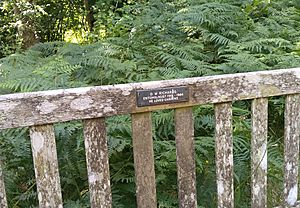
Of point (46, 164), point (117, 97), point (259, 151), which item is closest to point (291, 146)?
point (259, 151)

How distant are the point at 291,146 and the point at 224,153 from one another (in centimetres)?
41

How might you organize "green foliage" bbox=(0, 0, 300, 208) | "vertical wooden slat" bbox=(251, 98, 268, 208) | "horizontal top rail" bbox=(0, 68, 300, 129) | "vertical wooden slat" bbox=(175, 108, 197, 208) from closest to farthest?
"horizontal top rail" bbox=(0, 68, 300, 129) → "vertical wooden slat" bbox=(175, 108, 197, 208) → "vertical wooden slat" bbox=(251, 98, 268, 208) → "green foliage" bbox=(0, 0, 300, 208)

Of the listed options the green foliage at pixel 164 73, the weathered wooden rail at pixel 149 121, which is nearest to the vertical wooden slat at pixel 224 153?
the weathered wooden rail at pixel 149 121

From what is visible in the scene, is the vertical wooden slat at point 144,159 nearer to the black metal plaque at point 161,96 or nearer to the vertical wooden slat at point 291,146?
the black metal plaque at point 161,96

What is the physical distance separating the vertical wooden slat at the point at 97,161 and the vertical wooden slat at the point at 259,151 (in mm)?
767

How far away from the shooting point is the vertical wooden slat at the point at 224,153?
1.83 m

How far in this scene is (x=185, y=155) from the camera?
182 cm

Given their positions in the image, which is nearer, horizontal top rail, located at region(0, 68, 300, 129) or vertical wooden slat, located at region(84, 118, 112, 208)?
horizontal top rail, located at region(0, 68, 300, 129)

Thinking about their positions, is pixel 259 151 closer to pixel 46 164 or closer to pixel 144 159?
pixel 144 159

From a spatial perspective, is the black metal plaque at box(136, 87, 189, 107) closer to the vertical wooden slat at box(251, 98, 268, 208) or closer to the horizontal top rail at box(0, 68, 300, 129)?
the horizontal top rail at box(0, 68, 300, 129)

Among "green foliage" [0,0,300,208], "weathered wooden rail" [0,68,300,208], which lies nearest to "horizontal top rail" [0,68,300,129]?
"weathered wooden rail" [0,68,300,208]

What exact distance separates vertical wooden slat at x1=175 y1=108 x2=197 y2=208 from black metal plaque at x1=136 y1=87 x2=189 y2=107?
0.07 meters

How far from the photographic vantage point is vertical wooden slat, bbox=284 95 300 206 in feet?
6.48

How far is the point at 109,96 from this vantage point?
1643 millimetres
